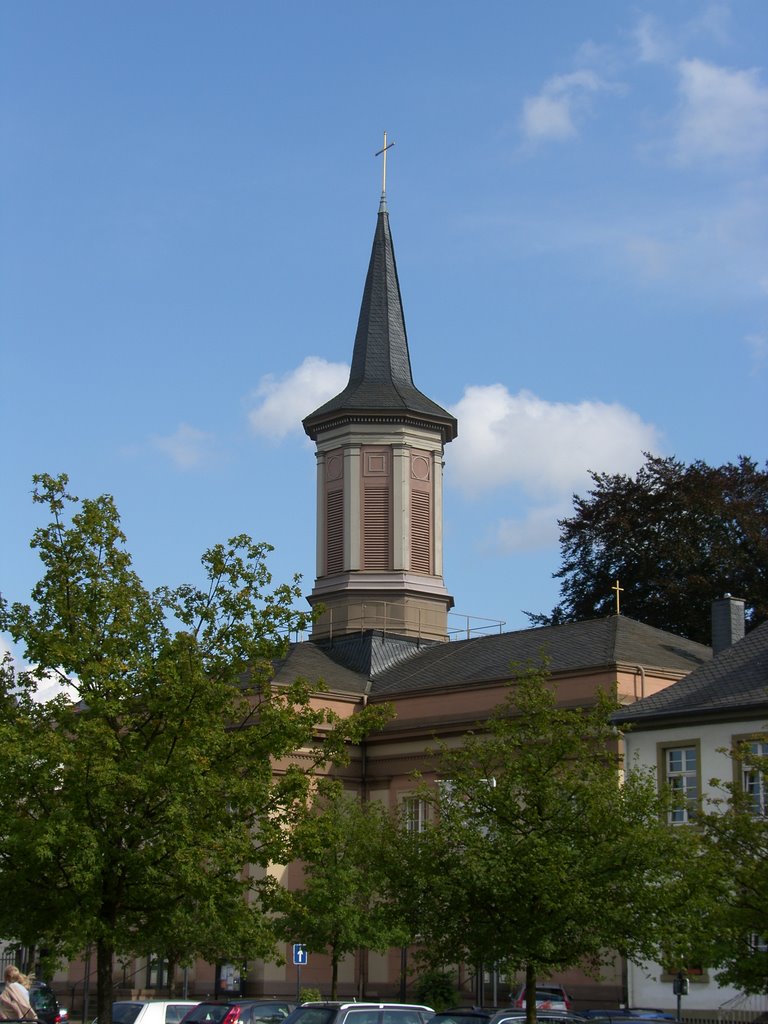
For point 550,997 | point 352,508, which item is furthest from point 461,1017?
point 352,508

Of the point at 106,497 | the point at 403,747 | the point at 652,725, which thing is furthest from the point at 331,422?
the point at 106,497

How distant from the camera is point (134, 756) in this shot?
89.2 feet

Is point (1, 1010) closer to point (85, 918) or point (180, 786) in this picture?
point (85, 918)

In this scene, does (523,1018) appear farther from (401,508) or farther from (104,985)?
(401,508)

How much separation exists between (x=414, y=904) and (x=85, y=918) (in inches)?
240

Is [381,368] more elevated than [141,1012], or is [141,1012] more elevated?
[381,368]

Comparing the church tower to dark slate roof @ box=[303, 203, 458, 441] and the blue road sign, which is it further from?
the blue road sign

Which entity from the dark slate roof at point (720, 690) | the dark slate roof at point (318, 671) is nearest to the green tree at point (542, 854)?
the dark slate roof at point (720, 690)

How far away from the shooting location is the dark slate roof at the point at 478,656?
5156 cm

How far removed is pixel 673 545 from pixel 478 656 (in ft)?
37.2

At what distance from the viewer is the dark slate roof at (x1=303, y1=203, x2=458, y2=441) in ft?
204

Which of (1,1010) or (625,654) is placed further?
(625,654)

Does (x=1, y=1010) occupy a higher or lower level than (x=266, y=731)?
lower

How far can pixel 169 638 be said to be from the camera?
1134 inches
